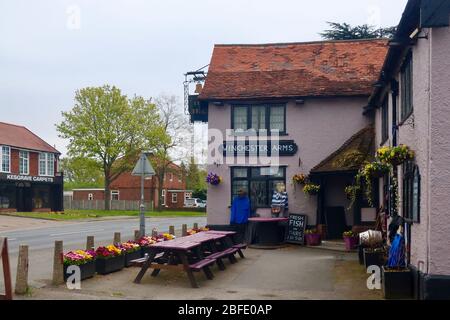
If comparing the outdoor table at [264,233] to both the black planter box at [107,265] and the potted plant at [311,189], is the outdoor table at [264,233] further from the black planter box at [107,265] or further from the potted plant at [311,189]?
the black planter box at [107,265]

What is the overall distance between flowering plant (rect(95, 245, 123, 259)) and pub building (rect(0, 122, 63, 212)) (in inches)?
1389

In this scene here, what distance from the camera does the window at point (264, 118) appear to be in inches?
791

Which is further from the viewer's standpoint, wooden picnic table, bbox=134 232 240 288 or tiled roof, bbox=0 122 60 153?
tiled roof, bbox=0 122 60 153

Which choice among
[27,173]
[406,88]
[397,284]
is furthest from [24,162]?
[397,284]

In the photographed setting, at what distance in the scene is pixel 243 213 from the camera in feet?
63.1

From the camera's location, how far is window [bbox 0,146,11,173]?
45.1m

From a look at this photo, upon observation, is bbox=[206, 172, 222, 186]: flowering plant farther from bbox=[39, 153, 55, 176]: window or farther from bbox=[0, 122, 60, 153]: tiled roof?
bbox=[39, 153, 55, 176]: window

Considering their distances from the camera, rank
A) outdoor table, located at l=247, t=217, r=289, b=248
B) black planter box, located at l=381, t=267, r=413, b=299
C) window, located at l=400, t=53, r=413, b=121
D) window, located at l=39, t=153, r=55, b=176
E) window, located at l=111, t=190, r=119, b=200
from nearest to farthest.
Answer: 1. black planter box, located at l=381, t=267, r=413, b=299
2. window, located at l=400, t=53, r=413, b=121
3. outdoor table, located at l=247, t=217, r=289, b=248
4. window, located at l=39, t=153, r=55, b=176
5. window, located at l=111, t=190, r=119, b=200

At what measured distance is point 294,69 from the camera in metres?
21.0

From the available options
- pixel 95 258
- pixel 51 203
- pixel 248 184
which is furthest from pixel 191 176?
pixel 95 258

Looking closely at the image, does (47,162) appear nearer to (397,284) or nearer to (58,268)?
(58,268)

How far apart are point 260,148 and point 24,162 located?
1331 inches

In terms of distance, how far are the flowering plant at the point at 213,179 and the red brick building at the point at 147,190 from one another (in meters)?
41.8

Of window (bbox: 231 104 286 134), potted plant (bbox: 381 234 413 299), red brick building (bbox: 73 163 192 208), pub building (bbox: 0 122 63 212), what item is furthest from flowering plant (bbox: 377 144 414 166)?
red brick building (bbox: 73 163 192 208)
